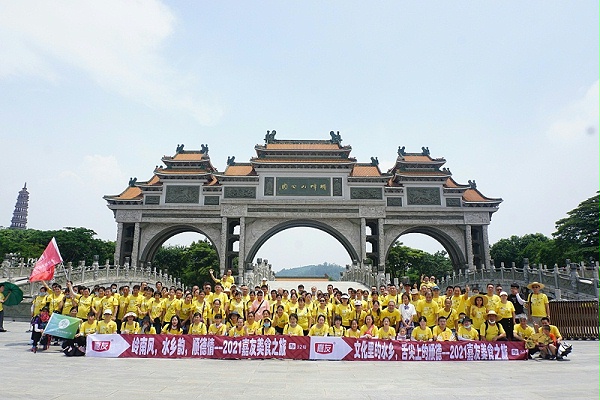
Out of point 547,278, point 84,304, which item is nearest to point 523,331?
point 84,304

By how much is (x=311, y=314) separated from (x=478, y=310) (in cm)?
322

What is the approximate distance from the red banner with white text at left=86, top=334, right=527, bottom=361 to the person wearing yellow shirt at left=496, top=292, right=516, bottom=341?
0.68 meters

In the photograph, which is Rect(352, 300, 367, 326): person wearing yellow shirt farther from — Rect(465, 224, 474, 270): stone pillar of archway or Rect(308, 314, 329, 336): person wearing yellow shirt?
Rect(465, 224, 474, 270): stone pillar of archway

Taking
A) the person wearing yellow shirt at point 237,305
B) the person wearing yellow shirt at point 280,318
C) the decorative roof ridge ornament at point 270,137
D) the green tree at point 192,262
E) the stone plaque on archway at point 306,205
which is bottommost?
the person wearing yellow shirt at point 280,318

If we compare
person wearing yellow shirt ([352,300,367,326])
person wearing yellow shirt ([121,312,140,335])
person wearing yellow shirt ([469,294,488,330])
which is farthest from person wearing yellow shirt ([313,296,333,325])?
person wearing yellow shirt ([121,312,140,335])

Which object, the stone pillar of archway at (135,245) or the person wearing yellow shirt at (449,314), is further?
the stone pillar of archway at (135,245)

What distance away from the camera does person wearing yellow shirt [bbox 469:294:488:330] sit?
25.5ft

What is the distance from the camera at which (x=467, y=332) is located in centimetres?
753

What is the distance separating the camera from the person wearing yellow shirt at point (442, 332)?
750 centimetres

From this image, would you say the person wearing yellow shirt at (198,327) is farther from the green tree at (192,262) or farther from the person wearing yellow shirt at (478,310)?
the green tree at (192,262)

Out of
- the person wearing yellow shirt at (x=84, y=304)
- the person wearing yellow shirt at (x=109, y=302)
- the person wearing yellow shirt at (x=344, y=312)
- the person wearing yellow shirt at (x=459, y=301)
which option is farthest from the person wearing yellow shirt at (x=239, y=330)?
the person wearing yellow shirt at (x=459, y=301)

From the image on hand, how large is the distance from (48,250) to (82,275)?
10835 millimetres

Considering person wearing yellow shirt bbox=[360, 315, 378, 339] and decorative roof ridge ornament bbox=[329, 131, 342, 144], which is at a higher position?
decorative roof ridge ornament bbox=[329, 131, 342, 144]

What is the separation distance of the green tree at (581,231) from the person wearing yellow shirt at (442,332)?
26.2m
